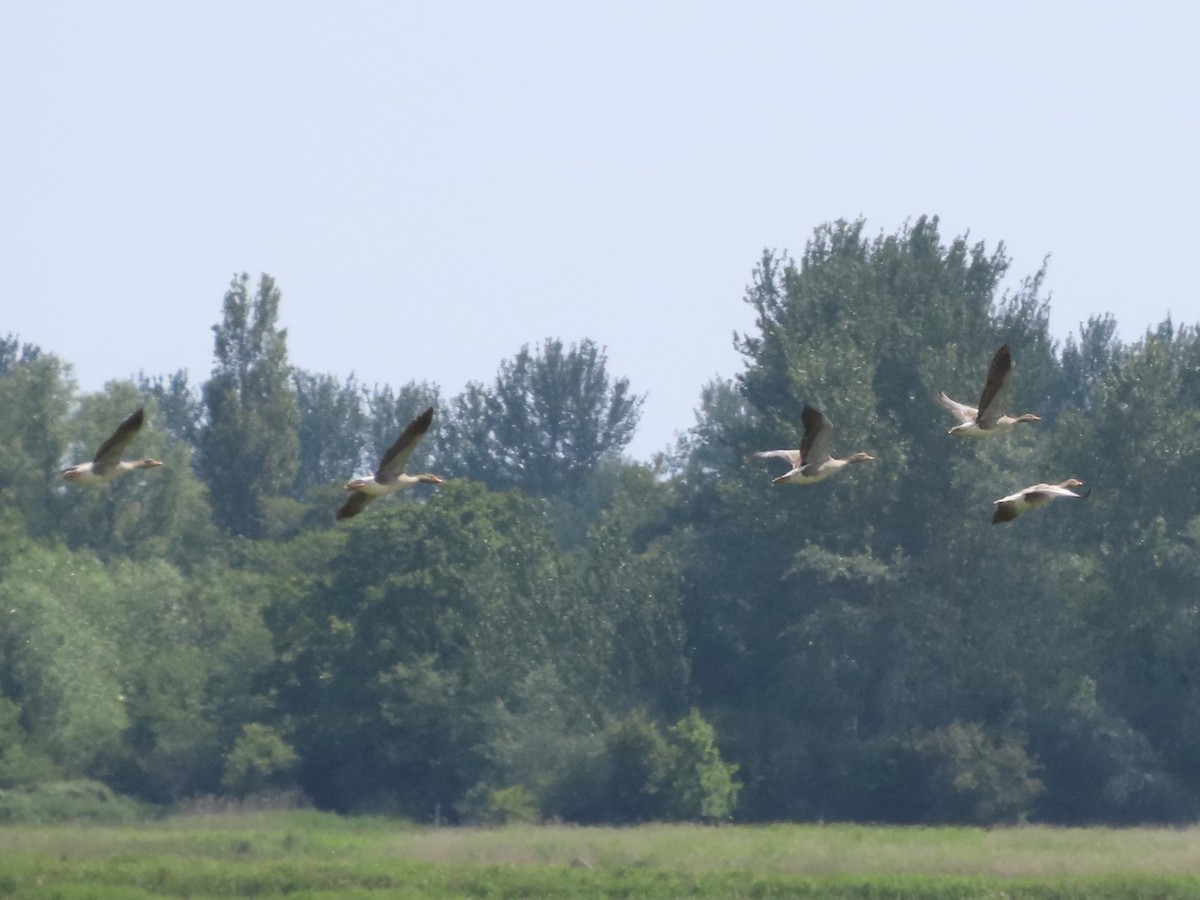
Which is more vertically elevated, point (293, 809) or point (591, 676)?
point (591, 676)

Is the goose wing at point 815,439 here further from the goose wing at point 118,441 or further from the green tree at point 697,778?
the green tree at point 697,778

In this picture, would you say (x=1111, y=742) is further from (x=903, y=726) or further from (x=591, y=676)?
(x=591, y=676)

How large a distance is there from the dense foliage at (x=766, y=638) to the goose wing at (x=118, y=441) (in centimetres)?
3609

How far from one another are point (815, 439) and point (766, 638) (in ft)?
150

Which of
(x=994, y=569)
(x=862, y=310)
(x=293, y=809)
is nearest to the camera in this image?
(x=293, y=809)

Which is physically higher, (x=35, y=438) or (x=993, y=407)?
(x=35, y=438)

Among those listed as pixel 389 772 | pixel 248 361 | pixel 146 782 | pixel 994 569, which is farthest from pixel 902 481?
pixel 248 361

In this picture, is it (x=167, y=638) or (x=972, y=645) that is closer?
(x=972, y=645)

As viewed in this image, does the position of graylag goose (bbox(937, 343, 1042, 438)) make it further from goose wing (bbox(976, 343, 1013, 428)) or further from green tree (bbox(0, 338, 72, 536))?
green tree (bbox(0, 338, 72, 536))

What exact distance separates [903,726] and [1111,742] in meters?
6.20

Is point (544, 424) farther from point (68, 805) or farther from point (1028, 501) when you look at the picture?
point (1028, 501)

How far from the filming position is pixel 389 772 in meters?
64.8

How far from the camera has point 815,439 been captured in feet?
80.6

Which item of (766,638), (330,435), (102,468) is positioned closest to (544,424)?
(330,435)
